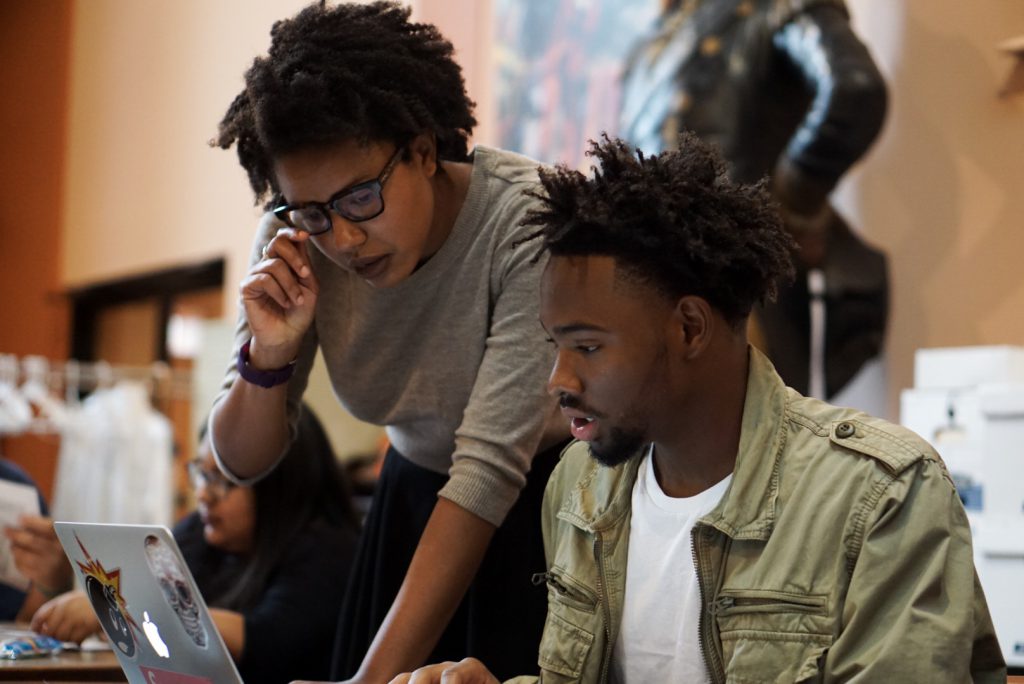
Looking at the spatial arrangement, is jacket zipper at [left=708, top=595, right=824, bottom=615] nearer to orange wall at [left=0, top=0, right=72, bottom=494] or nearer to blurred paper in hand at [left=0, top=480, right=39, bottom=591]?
blurred paper in hand at [left=0, top=480, right=39, bottom=591]

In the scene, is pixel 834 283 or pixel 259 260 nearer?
pixel 259 260

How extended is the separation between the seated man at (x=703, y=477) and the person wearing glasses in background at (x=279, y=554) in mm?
1086

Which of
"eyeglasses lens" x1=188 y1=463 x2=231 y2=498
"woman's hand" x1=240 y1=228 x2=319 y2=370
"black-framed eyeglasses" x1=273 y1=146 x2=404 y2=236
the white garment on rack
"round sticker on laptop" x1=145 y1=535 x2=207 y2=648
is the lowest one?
the white garment on rack

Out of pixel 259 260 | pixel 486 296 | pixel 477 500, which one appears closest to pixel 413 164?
pixel 486 296

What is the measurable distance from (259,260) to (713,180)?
678 mm

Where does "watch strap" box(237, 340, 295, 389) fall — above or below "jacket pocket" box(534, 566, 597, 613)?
above

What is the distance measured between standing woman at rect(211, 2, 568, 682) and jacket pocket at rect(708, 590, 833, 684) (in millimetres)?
366

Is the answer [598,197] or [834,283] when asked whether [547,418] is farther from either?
[834,283]

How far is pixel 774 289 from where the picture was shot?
4.50 feet

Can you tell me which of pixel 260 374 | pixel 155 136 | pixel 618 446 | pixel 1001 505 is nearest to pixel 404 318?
pixel 260 374

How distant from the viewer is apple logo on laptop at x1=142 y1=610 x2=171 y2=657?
145 centimetres

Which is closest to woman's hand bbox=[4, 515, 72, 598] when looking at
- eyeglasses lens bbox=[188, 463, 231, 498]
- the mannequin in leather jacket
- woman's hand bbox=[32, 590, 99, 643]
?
woman's hand bbox=[32, 590, 99, 643]

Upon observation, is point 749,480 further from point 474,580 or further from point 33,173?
point 33,173

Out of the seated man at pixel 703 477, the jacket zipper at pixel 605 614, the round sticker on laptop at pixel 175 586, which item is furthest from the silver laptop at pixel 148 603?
the jacket zipper at pixel 605 614
